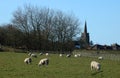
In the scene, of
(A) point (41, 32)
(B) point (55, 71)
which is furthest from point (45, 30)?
(B) point (55, 71)

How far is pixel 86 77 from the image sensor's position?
21.1 metres

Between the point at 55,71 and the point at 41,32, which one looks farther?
the point at 41,32

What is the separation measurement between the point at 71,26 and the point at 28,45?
1363cm

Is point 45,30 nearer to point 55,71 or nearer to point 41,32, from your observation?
point 41,32

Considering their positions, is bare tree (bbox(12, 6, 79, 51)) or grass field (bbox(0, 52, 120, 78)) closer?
grass field (bbox(0, 52, 120, 78))

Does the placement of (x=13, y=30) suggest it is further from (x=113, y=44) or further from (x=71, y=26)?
(x=113, y=44)

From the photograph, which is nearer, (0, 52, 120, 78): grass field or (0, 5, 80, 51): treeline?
(0, 52, 120, 78): grass field

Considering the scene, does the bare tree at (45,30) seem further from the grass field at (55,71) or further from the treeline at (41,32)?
the grass field at (55,71)

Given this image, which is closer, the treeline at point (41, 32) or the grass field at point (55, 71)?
the grass field at point (55, 71)

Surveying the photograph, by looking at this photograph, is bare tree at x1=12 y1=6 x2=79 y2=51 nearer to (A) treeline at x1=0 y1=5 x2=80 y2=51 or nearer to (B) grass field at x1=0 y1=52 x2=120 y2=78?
(A) treeline at x1=0 y1=5 x2=80 y2=51

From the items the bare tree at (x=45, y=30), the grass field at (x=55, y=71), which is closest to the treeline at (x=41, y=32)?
the bare tree at (x=45, y=30)

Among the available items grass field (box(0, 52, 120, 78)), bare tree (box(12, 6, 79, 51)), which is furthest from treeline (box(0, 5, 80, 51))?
grass field (box(0, 52, 120, 78))

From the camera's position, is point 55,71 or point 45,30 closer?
point 55,71

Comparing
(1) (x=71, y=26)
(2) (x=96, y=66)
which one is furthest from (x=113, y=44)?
(2) (x=96, y=66)
